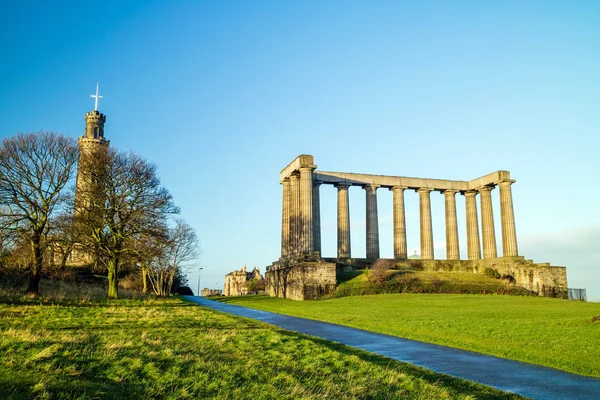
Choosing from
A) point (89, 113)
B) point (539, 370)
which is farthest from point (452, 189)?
point (89, 113)

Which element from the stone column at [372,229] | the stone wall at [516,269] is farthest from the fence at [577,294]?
the stone column at [372,229]

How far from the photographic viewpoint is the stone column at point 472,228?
69.2 m

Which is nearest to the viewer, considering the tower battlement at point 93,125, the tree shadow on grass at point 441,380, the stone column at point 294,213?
the tree shadow on grass at point 441,380

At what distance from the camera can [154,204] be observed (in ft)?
125

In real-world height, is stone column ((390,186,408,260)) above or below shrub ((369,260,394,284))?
above

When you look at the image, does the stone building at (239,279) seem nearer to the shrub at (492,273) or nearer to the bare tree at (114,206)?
the shrub at (492,273)

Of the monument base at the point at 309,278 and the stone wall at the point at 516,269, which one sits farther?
the stone wall at the point at 516,269

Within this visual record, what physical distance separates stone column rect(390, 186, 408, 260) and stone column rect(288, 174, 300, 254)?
14595 mm

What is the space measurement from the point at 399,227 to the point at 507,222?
1497 cm

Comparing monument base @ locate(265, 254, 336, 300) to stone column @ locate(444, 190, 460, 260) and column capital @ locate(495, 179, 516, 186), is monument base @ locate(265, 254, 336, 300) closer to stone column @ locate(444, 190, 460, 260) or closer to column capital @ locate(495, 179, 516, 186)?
stone column @ locate(444, 190, 460, 260)

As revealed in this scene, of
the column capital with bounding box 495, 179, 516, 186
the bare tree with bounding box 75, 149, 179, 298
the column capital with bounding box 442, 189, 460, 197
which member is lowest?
the bare tree with bounding box 75, 149, 179, 298

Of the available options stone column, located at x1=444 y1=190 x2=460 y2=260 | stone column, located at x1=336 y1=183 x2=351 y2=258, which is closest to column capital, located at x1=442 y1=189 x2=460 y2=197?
stone column, located at x1=444 y1=190 x2=460 y2=260

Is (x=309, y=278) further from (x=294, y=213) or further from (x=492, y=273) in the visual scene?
(x=492, y=273)

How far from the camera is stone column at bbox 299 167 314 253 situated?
55.4m
